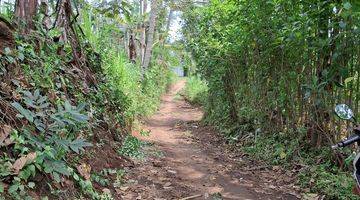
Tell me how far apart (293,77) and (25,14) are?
415 centimetres

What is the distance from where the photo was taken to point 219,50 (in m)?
10.2

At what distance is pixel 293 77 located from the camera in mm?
6402

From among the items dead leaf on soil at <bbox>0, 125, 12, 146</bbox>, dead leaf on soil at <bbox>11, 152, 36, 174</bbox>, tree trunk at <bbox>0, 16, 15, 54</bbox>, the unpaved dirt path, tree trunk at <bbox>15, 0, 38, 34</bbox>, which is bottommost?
the unpaved dirt path

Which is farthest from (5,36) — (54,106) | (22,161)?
(22,161)

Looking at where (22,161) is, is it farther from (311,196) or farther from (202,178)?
(311,196)

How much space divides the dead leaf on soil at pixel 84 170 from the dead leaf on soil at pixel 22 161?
2.71 feet

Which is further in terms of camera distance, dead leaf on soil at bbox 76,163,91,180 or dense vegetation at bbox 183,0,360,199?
dense vegetation at bbox 183,0,360,199

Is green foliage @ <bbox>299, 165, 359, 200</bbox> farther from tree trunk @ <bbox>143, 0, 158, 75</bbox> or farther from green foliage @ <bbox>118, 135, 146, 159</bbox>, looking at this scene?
tree trunk @ <bbox>143, 0, 158, 75</bbox>

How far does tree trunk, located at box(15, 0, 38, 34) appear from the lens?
16.0 ft

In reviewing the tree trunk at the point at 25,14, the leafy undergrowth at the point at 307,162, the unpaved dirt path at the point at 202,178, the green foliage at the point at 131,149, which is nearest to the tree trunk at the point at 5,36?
the tree trunk at the point at 25,14

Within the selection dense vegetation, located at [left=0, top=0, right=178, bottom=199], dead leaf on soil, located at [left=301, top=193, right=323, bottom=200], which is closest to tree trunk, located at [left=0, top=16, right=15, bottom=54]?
dense vegetation, located at [left=0, top=0, right=178, bottom=199]

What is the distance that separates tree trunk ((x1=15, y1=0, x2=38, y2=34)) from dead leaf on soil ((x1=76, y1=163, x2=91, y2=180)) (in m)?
1.95

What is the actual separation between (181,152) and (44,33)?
3555 millimetres

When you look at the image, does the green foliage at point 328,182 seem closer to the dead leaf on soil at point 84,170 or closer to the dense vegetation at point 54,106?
the dense vegetation at point 54,106
